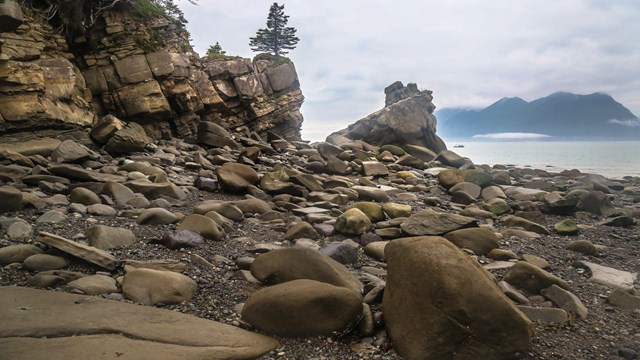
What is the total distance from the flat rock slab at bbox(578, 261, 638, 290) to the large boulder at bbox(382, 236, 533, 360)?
109 inches

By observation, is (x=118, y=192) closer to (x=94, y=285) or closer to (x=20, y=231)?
(x=20, y=231)

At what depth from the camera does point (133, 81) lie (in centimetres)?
1617

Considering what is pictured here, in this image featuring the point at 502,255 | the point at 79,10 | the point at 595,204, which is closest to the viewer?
Result: the point at 502,255

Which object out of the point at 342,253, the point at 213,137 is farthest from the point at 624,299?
the point at 213,137

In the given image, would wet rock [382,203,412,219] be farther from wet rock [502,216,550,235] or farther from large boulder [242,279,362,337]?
large boulder [242,279,362,337]

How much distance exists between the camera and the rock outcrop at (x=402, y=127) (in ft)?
90.4

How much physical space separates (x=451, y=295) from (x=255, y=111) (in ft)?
70.4

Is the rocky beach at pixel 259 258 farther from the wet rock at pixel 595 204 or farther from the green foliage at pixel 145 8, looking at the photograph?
the green foliage at pixel 145 8

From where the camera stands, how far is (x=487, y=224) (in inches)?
344

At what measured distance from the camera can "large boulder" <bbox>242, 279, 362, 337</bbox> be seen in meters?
3.34

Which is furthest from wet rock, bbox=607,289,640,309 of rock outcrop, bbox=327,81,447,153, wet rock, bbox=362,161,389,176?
rock outcrop, bbox=327,81,447,153

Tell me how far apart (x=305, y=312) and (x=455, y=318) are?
1265 millimetres

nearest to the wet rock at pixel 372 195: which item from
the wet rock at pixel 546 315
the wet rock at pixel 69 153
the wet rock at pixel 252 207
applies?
the wet rock at pixel 252 207

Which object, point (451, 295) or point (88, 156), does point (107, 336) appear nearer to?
point (451, 295)
